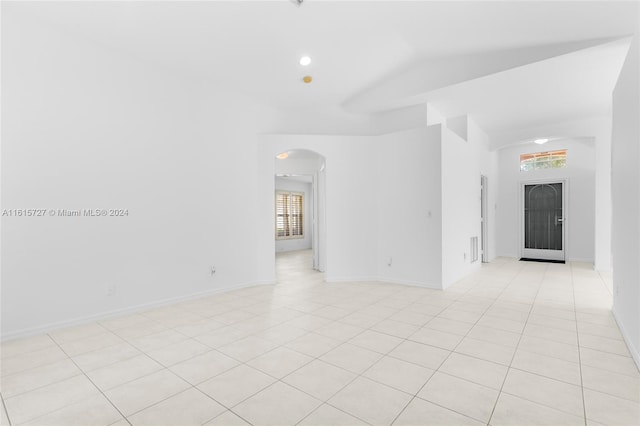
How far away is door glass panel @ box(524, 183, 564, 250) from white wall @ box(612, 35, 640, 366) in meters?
5.42

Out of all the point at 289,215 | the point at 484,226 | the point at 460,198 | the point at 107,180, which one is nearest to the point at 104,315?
the point at 107,180

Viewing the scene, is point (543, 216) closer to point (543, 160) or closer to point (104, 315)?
point (543, 160)

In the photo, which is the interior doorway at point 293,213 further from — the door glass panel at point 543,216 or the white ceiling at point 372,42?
the door glass panel at point 543,216

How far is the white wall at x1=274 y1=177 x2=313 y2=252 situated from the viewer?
10.8 metres

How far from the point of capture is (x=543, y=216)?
27.2ft

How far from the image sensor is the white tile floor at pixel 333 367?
6.14ft

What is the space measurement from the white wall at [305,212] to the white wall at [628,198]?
8.68 metres

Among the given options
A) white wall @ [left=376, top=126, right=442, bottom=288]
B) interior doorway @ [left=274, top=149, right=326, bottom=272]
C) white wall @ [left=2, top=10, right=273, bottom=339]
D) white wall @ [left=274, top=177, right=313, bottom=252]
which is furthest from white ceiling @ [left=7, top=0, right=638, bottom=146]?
white wall @ [left=274, top=177, right=313, bottom=252]

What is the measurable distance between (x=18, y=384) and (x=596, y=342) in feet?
15.5

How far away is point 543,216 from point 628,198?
6.36 m

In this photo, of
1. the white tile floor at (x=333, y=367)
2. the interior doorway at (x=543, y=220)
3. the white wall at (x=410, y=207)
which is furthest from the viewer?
the interior doorway at (x=543, y=220)

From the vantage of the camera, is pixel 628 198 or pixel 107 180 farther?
pixel 107 180

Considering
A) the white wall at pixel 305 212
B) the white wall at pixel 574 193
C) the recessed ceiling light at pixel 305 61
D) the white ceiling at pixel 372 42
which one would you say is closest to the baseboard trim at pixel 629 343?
the white ceiling at pixel 372 42

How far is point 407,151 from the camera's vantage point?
521 cm
